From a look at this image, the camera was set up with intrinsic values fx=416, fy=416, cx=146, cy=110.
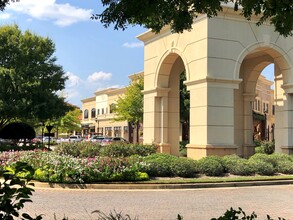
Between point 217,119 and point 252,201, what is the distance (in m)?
8.48

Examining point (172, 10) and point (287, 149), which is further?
point (287, 149)

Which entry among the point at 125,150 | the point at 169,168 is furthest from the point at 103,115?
the point at 169,168

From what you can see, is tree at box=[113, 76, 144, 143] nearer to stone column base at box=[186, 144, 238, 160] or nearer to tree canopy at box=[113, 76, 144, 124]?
tree canopy at box=[113, 76, 144, 124]

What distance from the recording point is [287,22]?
612 cm

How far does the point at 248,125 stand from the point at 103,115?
6561 centimetres

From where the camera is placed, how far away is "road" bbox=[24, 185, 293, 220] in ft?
31.9

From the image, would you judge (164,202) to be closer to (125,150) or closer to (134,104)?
(125,150)

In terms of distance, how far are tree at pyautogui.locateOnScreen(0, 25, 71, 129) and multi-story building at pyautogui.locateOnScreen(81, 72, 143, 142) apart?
42508 mm

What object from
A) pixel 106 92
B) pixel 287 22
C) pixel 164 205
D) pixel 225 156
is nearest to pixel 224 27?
pixel 225 156

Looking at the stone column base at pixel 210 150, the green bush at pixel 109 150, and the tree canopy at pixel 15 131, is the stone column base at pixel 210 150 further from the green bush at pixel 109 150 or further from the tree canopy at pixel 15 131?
the tree canopy at pixel 15 131

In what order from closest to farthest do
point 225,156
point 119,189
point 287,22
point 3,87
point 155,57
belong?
point 287,22 → point 119,189 → point 225,156 → point 155,57 → point 3,87

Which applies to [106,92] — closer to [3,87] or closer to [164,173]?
[3,87]

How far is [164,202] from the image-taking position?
11.4 m

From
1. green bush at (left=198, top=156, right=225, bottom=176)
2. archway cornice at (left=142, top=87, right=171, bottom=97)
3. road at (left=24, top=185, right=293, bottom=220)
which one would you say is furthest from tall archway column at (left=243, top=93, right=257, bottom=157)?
road at (left=24, top=185, right=293, bottom=220)
